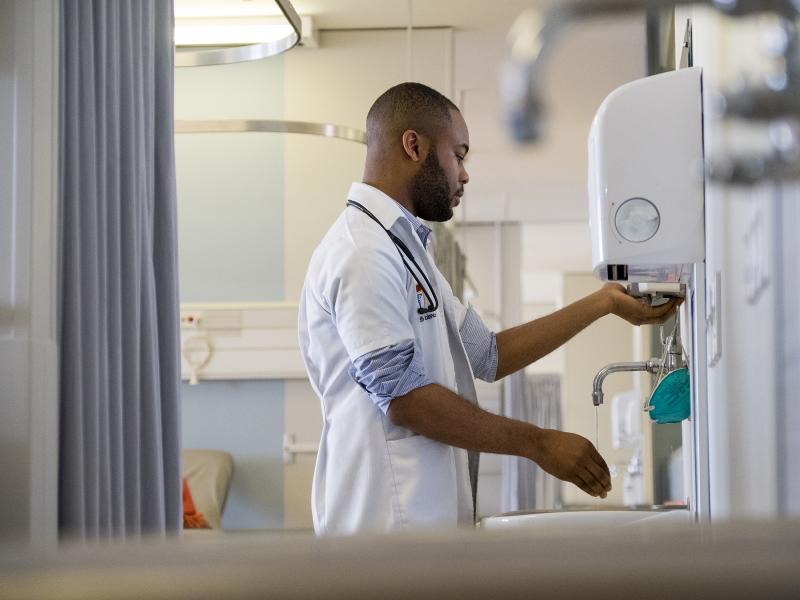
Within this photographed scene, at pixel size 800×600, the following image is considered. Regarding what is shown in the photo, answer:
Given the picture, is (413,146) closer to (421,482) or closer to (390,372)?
(390,372)

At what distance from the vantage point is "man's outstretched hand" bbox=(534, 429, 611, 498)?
176 cm

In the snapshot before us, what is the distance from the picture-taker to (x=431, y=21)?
465 cm

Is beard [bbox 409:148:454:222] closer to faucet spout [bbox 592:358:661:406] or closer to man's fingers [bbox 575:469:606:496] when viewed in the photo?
faucet spout [bbox 592:358:661:406]

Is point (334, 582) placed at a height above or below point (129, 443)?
above

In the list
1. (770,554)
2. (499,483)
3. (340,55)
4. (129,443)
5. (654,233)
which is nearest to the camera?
(770,554)

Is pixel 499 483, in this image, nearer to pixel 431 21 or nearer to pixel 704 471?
pixel 431 21

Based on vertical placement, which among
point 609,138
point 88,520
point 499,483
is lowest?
point 499,483

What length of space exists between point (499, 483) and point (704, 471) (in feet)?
17.0

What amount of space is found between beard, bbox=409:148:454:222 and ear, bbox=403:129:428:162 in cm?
1

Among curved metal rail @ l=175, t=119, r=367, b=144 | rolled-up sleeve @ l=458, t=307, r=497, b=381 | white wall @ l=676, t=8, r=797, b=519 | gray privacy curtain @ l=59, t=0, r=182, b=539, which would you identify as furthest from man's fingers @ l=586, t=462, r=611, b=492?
curved metal rail @ l=175, t=119, r=367, b=144

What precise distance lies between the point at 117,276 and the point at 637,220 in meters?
0.92

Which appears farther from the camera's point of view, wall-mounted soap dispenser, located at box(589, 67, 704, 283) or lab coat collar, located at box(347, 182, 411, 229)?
lab coat collar, located at box(347, 182, 411, 229)

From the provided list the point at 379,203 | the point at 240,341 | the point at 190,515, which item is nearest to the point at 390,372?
the point at 379,203

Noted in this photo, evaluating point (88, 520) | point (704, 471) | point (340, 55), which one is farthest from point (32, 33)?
point (340, 55)
